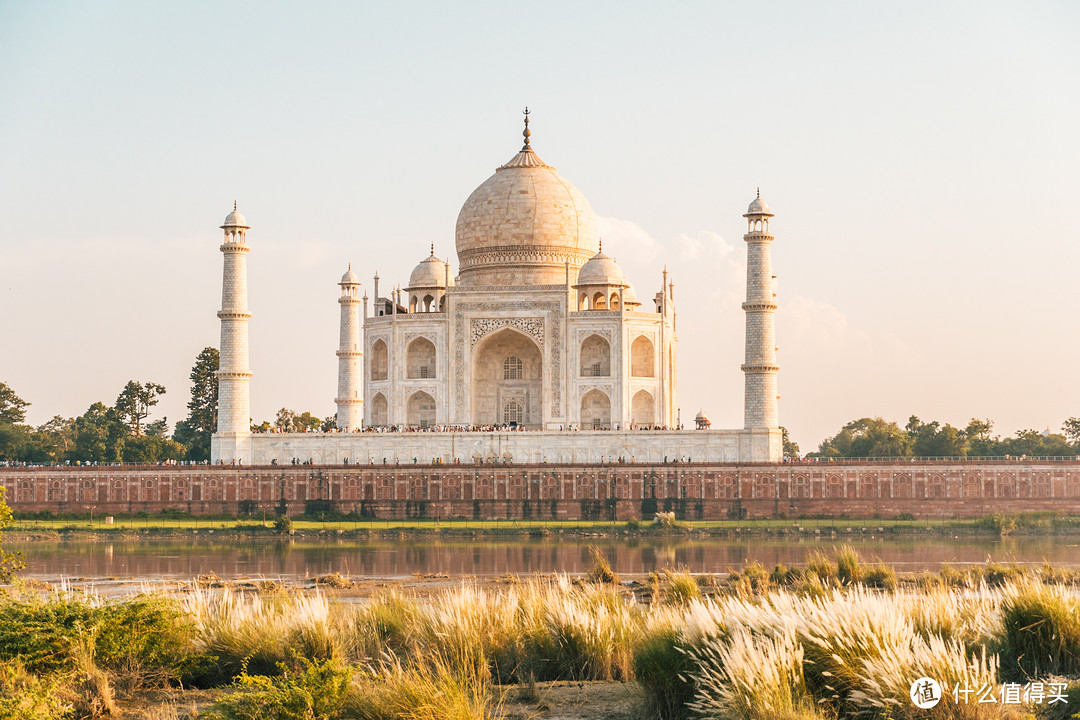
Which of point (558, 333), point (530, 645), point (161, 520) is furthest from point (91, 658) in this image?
point (558, 333)

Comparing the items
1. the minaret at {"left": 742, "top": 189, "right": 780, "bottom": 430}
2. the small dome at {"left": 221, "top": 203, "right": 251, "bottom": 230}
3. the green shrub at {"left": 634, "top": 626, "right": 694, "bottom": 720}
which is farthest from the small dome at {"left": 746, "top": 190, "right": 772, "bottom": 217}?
the green shrub at {"left": 634, "top": 626, "right": 694, "bottom": 720}

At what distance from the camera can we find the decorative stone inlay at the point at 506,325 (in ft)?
162

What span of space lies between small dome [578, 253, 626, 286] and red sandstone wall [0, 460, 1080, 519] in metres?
9.91

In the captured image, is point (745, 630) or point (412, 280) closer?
point (745, 630)

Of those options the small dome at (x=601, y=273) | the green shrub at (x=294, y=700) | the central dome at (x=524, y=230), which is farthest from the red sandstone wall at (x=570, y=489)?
the green shrub at (x=294, y=700)

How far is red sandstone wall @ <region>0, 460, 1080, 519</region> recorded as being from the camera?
1618 inches

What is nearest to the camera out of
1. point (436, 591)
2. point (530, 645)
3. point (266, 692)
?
point (266, 692)

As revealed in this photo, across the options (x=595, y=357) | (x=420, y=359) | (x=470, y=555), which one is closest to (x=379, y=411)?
(x=420, y=359)

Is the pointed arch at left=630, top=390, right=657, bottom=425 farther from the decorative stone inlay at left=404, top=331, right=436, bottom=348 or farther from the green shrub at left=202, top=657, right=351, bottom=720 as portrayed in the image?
the green shrub at left=202, top=657, right=351, bottom=720

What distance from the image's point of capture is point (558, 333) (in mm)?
49125

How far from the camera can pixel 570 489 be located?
138 ft

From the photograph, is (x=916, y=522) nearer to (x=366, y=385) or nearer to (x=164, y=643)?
(x=366, y=385)

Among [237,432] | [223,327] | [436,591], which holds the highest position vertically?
[223,327]

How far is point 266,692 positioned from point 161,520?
3415 centimetres
